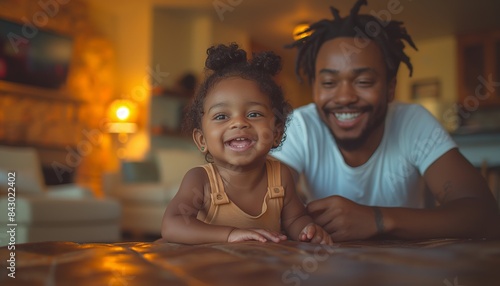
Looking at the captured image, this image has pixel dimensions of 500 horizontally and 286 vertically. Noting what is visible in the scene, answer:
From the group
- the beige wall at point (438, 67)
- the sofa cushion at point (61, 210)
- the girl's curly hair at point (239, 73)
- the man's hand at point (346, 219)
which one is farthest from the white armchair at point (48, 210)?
the beige wall at point (438, 67)

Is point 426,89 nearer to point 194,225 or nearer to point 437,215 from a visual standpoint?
point 437,215

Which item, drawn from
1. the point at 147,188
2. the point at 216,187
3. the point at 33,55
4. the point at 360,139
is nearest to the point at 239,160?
the point at 216,187

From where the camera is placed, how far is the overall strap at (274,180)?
1166mm

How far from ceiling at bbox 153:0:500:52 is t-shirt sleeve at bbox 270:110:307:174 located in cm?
447

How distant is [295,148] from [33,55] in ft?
15.9

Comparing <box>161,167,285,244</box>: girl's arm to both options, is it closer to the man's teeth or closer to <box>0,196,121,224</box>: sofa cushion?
the man's teeth

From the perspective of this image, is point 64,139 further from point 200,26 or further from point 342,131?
point 342,131

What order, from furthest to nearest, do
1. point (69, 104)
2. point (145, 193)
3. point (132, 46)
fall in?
point (132, 46), point (69, 104), point (145, 193)

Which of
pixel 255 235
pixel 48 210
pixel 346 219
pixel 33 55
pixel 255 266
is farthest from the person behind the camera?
pixel 33 55

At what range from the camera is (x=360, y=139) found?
1.56 meters

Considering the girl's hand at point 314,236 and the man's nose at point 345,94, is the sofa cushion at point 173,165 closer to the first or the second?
the man's nose at point 345,94

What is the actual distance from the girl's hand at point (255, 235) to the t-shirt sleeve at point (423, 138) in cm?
79

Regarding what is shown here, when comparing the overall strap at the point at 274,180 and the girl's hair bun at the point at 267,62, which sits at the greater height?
the girl's hair bun at the point at 267,62

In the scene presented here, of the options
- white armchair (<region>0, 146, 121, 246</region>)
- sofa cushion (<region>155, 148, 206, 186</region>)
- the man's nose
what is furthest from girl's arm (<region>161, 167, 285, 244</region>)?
sofa cushion (<region>155, 148, 206, 186</region>)
